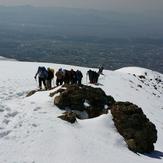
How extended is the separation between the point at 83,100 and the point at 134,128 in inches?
165

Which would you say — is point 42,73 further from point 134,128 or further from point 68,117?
point 134,128

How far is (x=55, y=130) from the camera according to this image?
53.5 feet

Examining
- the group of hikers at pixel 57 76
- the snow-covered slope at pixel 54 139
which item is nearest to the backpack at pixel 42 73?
the group of hikers at pixel 57 76

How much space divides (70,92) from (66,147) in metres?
7.02

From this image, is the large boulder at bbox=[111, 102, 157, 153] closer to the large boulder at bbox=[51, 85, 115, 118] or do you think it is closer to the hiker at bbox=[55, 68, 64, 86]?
the large boulder at bbox=[51, 85, 115, 118]

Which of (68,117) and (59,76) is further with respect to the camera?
(59,76)

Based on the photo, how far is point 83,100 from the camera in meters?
21.7

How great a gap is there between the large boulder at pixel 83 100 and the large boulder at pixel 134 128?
2419 mm

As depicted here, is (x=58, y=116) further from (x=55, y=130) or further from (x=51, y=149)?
(x=51, y=149)

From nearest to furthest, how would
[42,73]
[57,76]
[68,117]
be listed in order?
[68,117] < [42,73] < [57,76]

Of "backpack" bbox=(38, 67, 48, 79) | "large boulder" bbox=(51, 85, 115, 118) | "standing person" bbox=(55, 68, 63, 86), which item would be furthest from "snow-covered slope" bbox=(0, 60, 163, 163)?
"standing person" bbox=(55, 68, 63, 86)

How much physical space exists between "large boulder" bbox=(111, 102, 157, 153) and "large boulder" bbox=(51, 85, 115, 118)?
7.94ft

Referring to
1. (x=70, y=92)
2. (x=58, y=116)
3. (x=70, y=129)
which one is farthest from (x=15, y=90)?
(x=70, y=129)

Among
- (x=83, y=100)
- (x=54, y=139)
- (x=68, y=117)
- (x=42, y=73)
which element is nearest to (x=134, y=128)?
(x=68, y=117)
